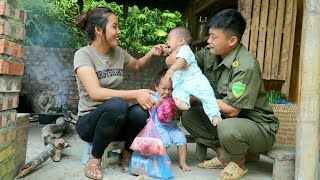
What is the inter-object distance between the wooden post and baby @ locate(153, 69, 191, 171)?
3.02 feet

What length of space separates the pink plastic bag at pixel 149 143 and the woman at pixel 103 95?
126 mm

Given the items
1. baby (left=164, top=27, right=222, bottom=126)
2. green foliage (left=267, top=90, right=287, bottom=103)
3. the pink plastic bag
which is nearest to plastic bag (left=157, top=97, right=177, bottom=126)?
baby (left=164, top=27, right=222, bottom=126)

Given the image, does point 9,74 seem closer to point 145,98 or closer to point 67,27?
point 145,98

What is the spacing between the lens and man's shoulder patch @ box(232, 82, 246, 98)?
2.61m

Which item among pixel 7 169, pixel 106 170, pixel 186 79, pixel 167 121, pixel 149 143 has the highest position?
pixel 186 79

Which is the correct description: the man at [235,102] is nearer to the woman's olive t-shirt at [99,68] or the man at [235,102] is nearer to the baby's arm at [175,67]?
the baby's arm at [175,67]

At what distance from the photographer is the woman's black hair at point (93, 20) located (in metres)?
2.78

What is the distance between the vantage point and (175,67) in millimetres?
2645

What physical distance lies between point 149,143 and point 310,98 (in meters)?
1.20

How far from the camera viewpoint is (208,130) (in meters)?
3.17

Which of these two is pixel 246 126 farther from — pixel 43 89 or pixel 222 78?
pixel 43 89

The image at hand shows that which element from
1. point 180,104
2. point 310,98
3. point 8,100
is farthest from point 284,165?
point 8,100

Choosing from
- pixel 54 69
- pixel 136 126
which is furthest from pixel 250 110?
pixel 54 69

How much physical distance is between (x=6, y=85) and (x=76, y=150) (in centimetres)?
174
